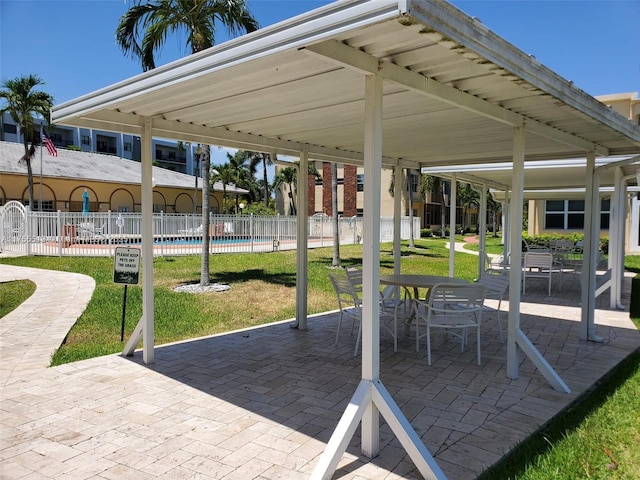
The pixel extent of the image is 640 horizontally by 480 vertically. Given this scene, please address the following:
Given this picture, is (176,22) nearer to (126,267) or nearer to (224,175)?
(126,267)

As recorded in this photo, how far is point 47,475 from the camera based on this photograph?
293 centimetres

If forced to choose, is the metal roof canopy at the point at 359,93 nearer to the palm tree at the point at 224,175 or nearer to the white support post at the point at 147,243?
the white support post at the point at 147,243

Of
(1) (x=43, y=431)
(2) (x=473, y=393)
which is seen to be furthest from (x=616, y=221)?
(1) (x=43, y=431)

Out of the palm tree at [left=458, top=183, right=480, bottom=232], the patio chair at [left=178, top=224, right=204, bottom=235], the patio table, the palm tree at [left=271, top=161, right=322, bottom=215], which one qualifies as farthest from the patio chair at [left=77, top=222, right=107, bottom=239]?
the palm tree at [left=458, top=183, right=480, bottom=232]

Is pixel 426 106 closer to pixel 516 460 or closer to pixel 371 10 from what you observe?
pixel 371 10

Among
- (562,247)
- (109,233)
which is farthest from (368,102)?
(109,233)

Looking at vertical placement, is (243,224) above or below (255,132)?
below

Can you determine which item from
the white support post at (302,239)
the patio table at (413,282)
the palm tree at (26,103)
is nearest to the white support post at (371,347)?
the patio table at (413,282)

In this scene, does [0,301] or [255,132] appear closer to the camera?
[255,132]

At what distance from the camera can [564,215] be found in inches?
952

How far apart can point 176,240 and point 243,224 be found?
313 cm

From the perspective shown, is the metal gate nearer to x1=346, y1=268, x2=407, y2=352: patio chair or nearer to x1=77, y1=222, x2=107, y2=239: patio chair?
x1=77, y1=222, x2=107, y2=239: patio chair

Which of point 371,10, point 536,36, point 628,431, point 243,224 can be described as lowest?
point 628,431

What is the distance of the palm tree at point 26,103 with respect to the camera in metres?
23.5
